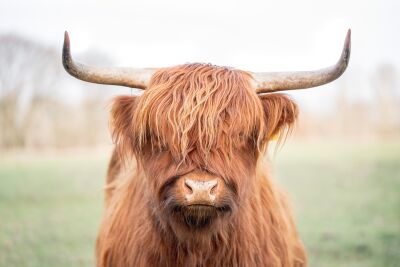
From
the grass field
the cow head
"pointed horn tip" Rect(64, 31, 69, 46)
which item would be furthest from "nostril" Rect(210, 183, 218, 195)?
the grass field

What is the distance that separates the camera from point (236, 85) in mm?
3203

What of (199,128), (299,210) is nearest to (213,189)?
(199,128)

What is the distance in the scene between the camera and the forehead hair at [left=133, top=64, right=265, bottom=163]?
2953 mm

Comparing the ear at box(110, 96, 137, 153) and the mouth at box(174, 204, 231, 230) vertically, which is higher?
the ear at box(110, 96, 137, 153)

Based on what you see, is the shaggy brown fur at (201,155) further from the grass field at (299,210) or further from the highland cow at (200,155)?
the grass field at (299,210)

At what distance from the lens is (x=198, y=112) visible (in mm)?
3021

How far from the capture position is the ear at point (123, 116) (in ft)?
11.3

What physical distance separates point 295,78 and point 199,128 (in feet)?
2.60

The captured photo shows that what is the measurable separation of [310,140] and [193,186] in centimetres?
2938

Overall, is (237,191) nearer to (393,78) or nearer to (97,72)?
(97,72)

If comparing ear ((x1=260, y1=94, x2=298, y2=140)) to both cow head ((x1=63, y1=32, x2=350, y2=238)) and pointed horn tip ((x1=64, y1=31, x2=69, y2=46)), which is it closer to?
cow head ((x1=63, y1=32, x2=350, y2=238))

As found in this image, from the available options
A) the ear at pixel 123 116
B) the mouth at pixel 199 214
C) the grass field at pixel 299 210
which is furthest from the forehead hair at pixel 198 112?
the grass field at pixel 299 210

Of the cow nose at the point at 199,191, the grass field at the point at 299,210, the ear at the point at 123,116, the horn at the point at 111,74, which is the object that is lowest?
the grass field at the point at 299,210

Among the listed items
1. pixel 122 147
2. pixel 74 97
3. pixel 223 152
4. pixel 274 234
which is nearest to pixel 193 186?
pixel 223 152
